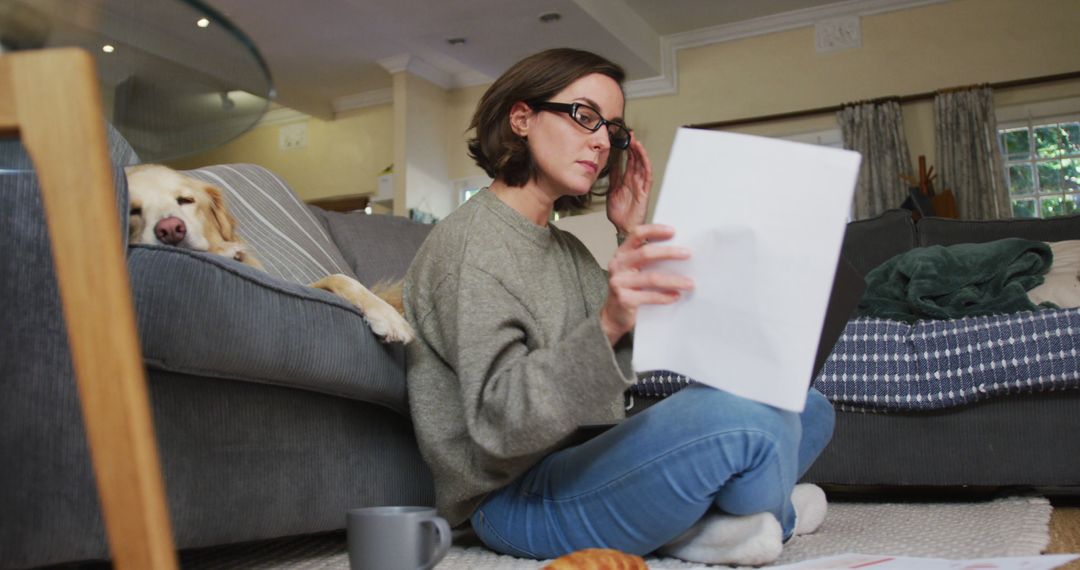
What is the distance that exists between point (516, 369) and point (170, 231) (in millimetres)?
753

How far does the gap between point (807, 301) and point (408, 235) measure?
1895mm

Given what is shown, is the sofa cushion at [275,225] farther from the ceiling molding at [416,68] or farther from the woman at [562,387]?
the ceiling molding at [416,68]

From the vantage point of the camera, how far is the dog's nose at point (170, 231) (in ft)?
4.99

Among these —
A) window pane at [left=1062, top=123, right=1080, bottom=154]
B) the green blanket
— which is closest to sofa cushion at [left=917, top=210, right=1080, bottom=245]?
the green blanket

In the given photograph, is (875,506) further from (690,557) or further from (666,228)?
(666,228)

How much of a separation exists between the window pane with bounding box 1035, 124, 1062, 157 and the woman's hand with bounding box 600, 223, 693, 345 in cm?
551

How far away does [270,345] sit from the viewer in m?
1.17

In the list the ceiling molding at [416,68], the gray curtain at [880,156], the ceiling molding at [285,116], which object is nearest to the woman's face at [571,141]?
the gray curtain at [880,156]

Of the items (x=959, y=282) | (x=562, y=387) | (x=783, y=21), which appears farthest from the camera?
(x=783, y=21)

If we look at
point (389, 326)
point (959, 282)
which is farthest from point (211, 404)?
A: point (959, 282)

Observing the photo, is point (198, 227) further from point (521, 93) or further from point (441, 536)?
point (441, 536)

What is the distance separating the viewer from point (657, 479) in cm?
117

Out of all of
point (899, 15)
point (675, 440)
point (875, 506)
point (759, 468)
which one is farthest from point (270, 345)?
point (899, 15)

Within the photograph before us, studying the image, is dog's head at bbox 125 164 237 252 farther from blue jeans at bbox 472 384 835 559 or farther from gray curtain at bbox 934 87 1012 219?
gray curtain at bbox 934 87 1012 219
